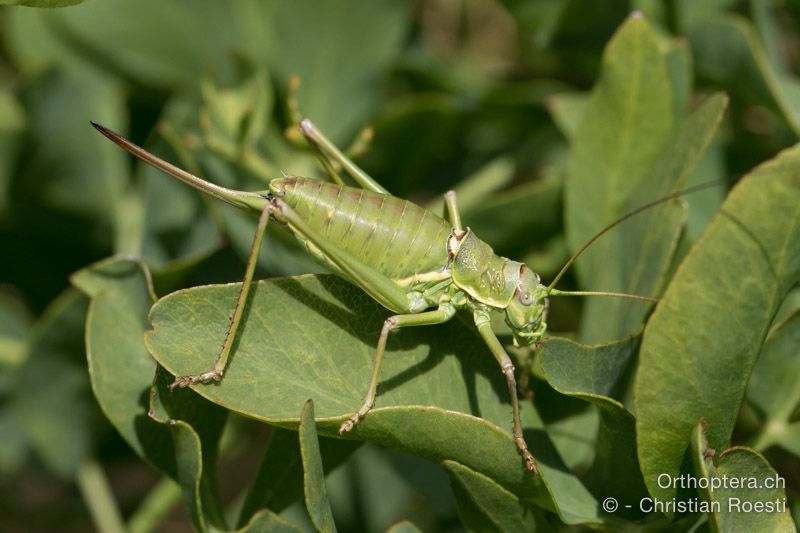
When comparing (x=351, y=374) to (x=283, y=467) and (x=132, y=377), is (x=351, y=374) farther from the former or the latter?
(x=132, y=377)

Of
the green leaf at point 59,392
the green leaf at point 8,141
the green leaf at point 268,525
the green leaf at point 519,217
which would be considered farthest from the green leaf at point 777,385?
the green leaf at point 8,141

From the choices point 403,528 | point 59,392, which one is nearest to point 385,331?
point 403,528

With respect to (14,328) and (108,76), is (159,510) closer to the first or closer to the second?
(14,328)

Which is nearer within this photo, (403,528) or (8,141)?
(403,528)

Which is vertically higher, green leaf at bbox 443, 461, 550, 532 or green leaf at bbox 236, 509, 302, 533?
green leaf at bbox 443, 461, 550, 532

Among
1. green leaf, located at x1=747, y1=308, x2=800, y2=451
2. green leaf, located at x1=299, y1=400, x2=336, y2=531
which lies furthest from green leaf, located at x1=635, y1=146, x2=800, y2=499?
green leaf, located at x1=299, y1=400, x2=336, y2=531

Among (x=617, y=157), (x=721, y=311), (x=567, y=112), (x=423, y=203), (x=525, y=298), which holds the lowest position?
(x=721, y=311)

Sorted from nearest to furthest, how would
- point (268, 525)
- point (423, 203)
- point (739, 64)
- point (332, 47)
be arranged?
point (268, 525), point (739, 64), point (332, 47), point (423, 203)

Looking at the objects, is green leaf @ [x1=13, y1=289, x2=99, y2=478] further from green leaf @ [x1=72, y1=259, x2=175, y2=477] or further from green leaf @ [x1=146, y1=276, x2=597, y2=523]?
green leaf @ [x1=146, y1=276, x2=597, y2=523]
